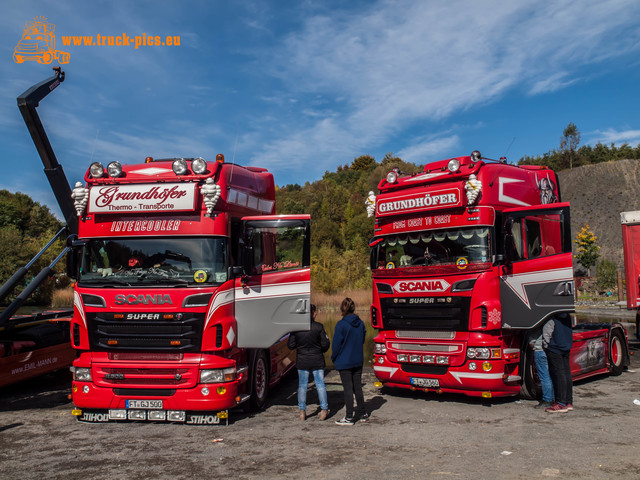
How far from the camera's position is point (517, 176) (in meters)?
9.62

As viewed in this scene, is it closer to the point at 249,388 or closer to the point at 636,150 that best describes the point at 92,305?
the point at 249,388

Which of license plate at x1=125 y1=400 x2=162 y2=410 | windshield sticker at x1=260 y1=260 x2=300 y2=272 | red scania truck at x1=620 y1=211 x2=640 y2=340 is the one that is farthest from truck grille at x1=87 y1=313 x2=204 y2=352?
red scania truck at x1=620 y1=211 x2=640 y2=340

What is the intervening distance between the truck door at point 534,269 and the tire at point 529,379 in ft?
2.85

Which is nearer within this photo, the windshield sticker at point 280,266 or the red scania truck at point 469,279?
the windshield sticker at point 280,266

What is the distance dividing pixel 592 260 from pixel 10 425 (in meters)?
55.8

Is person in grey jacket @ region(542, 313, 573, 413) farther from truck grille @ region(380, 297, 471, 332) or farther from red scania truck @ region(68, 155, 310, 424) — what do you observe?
red scania truck @ region(68, 155, 310, 424)

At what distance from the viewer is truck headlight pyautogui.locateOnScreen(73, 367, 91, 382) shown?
7.86m

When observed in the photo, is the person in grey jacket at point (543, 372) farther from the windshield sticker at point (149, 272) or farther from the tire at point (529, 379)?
the windshield sticker at point (149, 272)

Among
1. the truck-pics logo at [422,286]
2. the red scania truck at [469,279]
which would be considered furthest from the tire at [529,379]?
the truck-pics logo at [422,286]

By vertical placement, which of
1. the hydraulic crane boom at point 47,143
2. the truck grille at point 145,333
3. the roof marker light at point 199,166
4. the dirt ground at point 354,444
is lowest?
the dirt ground at point 354,444

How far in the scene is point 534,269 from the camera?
8.84 m

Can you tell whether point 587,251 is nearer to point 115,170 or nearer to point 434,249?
point 434,249

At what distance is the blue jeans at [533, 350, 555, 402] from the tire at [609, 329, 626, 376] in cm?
376

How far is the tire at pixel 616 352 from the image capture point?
1154 cm
